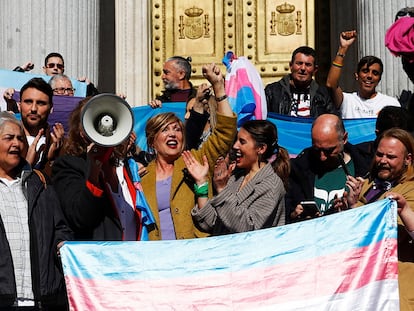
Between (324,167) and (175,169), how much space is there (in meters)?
1.15

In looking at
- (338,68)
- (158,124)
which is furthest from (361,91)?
(158,124)

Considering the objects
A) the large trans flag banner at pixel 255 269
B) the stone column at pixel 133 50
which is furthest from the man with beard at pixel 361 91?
the stone column at pixel 133 50

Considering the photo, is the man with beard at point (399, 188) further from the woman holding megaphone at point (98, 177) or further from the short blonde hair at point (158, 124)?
the woman holding megaphone at point (98, 177)

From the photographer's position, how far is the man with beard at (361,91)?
1014cm

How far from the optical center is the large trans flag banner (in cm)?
652

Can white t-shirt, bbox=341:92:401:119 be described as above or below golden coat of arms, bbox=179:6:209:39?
below

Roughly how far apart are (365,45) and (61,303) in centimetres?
555

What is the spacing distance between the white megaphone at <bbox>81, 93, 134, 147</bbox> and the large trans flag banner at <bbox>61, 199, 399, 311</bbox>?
1.97ft

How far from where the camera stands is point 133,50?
1384 centimetres

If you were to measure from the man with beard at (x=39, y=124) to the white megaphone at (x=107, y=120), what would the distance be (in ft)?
4.58

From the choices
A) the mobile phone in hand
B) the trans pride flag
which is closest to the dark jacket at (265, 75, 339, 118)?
the trans pride flag

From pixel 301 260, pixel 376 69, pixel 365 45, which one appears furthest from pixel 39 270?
pixel 365 45

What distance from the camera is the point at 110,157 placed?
24.3 feet

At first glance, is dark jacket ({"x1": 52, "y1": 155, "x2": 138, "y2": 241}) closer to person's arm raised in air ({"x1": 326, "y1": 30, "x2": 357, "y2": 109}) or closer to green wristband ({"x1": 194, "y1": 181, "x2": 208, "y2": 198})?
green wristband ({"x1": 194, "y1": 181, "x2": 208, "y2": 198})
